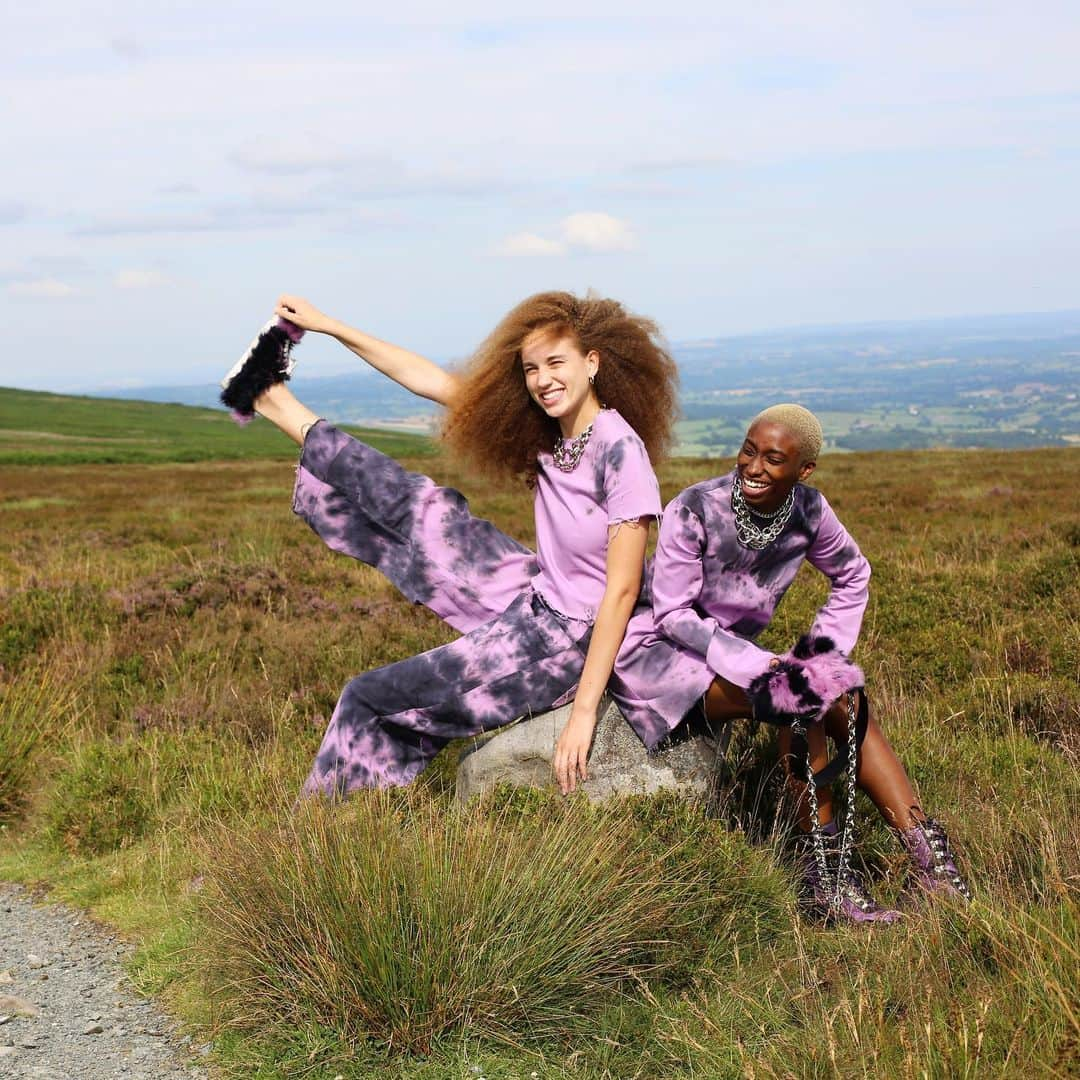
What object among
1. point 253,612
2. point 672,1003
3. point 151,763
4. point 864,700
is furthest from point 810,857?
point 253,612

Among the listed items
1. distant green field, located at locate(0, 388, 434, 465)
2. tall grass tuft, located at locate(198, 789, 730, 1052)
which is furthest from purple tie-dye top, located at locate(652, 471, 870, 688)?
distant green field, located at locate(0, 388, 434, 465)

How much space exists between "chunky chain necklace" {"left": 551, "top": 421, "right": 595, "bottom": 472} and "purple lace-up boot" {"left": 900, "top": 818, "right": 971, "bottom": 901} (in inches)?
68.8

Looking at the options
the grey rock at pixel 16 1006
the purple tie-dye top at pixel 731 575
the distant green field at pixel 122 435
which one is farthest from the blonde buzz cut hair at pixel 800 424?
the distant green field at pixel 122 435

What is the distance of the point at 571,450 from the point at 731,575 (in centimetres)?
76

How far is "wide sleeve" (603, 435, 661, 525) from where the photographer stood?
409 centimetres

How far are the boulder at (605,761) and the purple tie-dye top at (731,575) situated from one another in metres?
0.38

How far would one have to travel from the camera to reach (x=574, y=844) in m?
3.51

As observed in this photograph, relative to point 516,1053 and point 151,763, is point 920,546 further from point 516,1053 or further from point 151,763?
point 516,1053

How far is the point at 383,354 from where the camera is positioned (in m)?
4.73

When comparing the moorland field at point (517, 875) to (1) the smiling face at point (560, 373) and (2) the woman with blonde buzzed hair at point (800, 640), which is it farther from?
(1) the smiling face at point (560, 373)

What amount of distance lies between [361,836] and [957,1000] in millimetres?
1692

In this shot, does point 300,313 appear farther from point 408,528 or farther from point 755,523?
point 755,523

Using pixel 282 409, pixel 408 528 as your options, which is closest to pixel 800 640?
pixel 408 528

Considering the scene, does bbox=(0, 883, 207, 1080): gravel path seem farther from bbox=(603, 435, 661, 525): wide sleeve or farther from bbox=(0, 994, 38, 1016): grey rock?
bbox=(603, 435, 661, 525): wide sleeve
